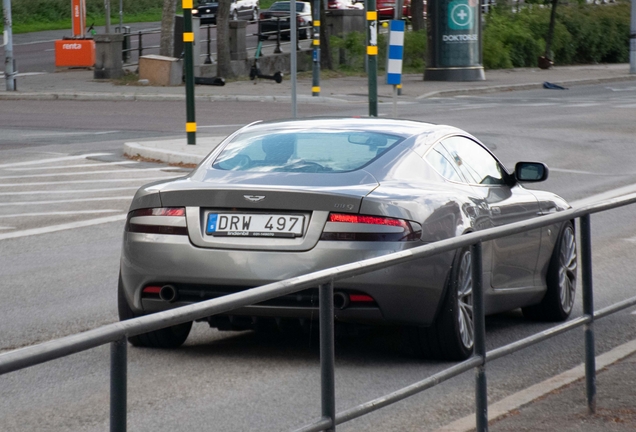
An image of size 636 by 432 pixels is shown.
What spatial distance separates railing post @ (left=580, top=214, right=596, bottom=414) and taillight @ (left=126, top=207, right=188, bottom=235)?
206cm

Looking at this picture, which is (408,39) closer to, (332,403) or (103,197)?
(103,197)

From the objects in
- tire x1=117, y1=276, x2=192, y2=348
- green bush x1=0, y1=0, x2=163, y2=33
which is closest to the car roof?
tire x1=117, y1=276, x2=192, y2=348

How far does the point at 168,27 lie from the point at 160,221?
32.3 m

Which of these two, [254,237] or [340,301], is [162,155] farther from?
[340,301]

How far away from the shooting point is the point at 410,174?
655 cm

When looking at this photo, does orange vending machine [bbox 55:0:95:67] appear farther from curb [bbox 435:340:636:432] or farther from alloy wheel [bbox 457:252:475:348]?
alloy wheel [bbox 457:252:475:348]

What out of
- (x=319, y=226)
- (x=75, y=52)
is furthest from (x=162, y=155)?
(x=75, y=52)

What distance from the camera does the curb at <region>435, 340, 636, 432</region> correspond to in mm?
4695

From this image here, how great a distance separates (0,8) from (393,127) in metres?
63.0

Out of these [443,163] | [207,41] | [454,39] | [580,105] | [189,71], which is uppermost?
[207,41]

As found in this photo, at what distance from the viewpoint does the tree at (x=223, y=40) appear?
36375 millimetres

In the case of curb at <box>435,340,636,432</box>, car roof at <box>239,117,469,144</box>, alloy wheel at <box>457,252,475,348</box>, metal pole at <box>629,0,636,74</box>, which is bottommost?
curb at <box>435,340,636,432</box>

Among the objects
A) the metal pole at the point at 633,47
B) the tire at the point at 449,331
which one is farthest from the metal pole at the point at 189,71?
the metal pole at the point at 633,47

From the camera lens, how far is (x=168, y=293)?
6039 mm
